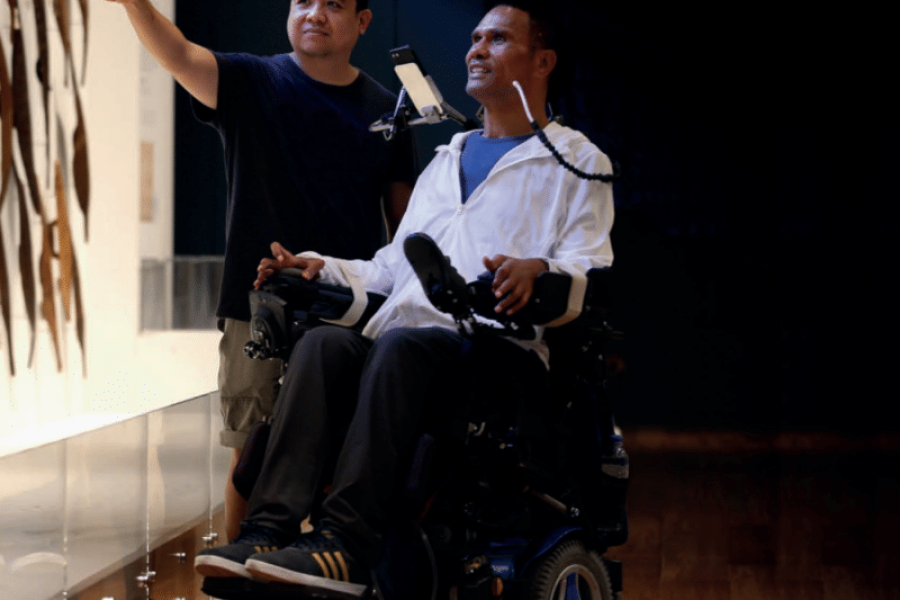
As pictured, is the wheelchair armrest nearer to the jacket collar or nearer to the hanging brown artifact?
the jacket collar

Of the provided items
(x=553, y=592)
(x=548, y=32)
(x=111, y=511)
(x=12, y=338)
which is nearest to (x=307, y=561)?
(x=553, y=592)

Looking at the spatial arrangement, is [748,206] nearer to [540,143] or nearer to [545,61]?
[545,61]

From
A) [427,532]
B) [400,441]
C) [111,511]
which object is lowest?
[111,511]

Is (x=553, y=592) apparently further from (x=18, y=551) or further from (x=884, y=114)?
(x=884, y=114)

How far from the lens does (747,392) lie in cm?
495

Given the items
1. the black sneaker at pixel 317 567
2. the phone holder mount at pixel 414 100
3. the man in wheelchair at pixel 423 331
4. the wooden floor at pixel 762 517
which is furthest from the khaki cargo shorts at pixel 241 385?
the wooden floor at pixel 762 517

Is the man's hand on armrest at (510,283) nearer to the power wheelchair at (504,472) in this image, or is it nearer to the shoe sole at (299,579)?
the power wheelchair at (504,472)

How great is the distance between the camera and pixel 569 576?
1.92 meters

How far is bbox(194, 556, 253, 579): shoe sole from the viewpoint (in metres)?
1.51

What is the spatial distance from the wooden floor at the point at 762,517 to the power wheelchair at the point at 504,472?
0.85 m

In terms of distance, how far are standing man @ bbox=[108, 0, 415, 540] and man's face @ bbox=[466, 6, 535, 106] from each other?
0.37m

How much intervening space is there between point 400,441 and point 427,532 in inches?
6.1

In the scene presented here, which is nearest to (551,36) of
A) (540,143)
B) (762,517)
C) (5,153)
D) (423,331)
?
(540,143)

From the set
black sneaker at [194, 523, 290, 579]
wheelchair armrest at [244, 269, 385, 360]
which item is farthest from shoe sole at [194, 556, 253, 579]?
wheelchair armrest at [244, 269, 385, 360]
